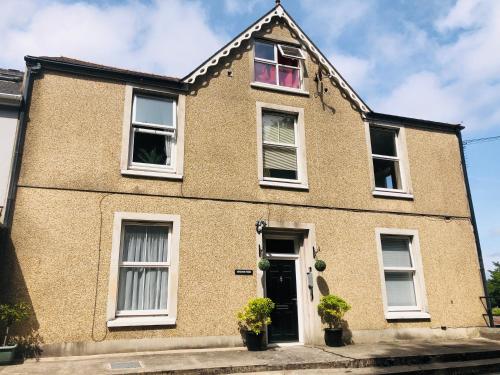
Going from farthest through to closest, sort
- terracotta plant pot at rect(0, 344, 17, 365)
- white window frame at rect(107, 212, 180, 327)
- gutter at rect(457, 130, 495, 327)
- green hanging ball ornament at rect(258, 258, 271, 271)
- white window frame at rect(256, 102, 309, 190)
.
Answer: gutter at rect(457, 130, 495, 327), white window frame at rect(256, 102, 309, 190), green hanging ball ornament at rect(258, 258, 271, 271), white window frame at rect(107, 212, 180, 327), terracotta plant pot at rect(0, 344, 17, 365)

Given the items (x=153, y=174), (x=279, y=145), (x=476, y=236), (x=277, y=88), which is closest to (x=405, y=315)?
(x=476, y=236)

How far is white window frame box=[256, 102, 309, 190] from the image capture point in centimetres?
1000

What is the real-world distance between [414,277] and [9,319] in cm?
939

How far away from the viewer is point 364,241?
10.3m

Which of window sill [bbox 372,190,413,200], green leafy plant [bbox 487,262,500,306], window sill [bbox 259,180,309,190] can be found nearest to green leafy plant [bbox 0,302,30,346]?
window sill [bbox 259,180,309,190]

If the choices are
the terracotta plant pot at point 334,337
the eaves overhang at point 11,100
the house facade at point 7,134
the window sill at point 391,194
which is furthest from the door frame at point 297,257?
the eaves overhang at point 11,100

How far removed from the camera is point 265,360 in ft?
24.1

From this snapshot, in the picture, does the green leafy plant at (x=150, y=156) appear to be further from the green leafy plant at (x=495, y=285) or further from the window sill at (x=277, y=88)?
the green leafy plant at (x=495, y=285)

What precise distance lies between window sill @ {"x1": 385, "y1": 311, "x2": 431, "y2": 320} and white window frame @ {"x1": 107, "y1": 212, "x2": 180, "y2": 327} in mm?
5319

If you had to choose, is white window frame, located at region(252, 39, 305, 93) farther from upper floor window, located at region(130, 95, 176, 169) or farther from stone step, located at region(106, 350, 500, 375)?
stone step, located at region(106, 350, 500, 375)

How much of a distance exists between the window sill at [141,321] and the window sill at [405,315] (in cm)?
535

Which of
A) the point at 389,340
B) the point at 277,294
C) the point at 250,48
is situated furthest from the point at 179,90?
the point at 389,340

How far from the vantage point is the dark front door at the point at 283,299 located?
9.35 meters

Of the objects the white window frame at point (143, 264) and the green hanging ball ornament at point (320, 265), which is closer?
the white window frame at point (143, 264)
